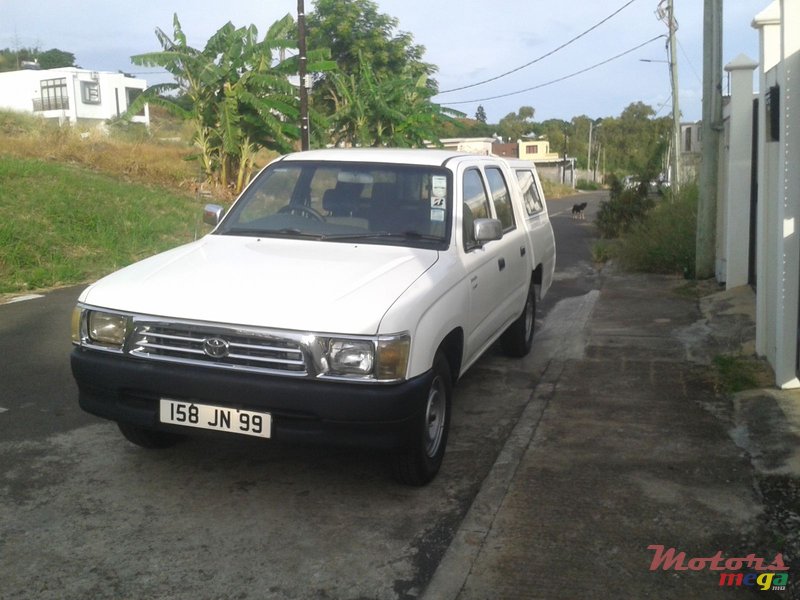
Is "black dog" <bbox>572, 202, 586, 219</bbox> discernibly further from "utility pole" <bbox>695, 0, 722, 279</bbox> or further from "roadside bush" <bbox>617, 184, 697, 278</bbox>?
"utility pole" <bbox>695, 0, 722, 279</bbox>

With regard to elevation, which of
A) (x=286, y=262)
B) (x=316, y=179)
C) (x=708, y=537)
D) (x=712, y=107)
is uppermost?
(x=712, y=107)

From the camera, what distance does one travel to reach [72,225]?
14.7 m

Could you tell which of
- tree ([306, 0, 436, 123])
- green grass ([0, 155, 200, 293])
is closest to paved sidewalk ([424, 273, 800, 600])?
green grass ([0, 155, 200, 293])

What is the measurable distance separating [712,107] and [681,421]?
6.73m

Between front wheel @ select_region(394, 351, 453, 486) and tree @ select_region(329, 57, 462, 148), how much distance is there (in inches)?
768

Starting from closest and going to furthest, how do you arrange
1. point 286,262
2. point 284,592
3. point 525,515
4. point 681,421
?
1. point 284,592
2. point 525,515
3. point 286,262
4. point 681,421

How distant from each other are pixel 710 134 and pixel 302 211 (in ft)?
24.5

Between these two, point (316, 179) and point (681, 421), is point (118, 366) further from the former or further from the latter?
point (681, 421)

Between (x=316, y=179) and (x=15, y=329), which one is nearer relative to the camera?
(x=316, y=179)

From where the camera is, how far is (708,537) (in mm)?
4000

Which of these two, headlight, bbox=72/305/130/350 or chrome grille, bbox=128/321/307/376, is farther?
headlight, bbox=72/305/130/350

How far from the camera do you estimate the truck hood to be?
4078 millimetres

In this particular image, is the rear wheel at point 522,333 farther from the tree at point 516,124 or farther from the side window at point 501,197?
the tree at point 516,124

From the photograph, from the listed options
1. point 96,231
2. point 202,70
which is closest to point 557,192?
point 202,70
